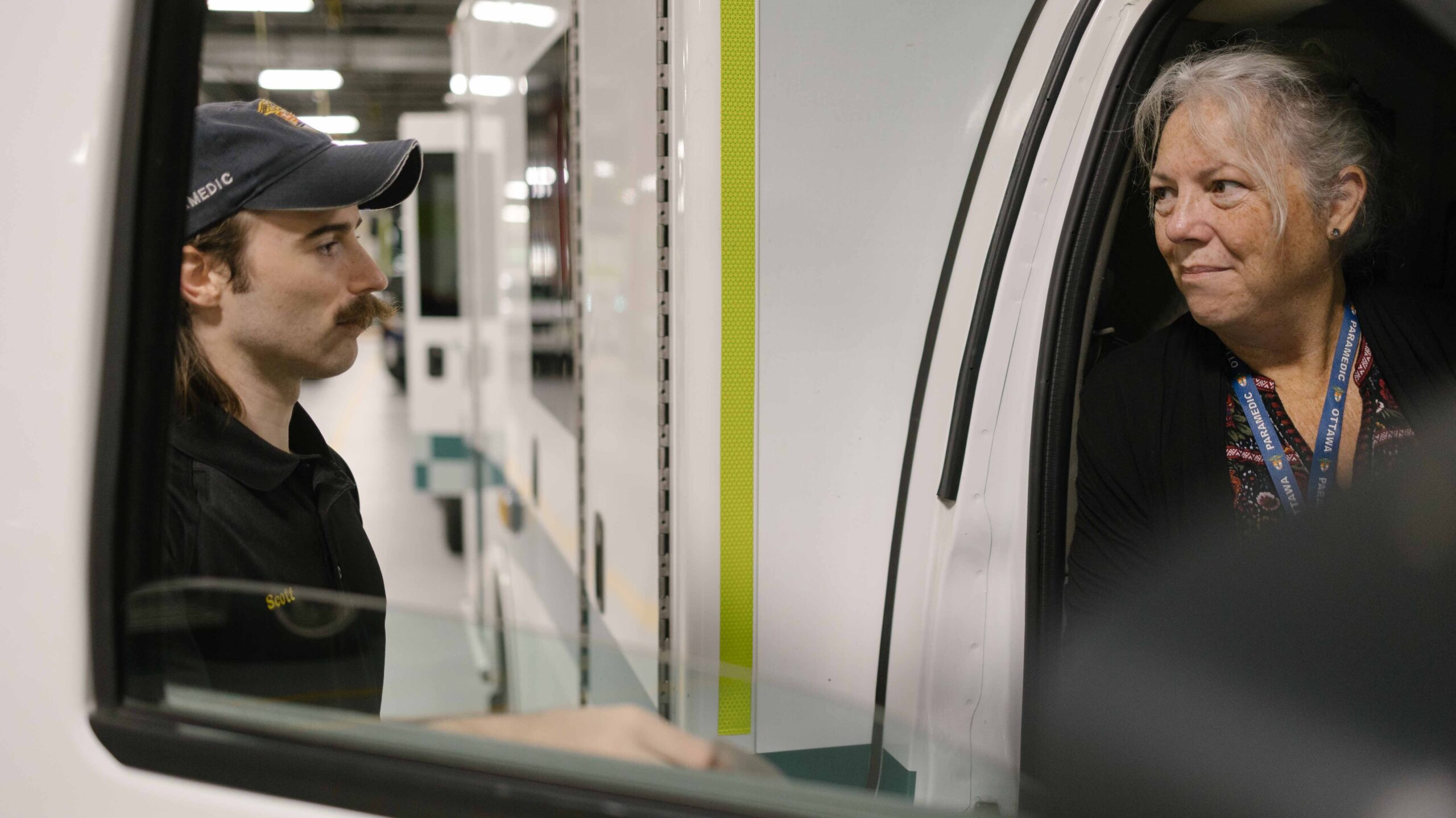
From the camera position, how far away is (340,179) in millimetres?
1362

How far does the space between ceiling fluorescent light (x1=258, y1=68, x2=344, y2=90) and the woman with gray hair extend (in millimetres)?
14648

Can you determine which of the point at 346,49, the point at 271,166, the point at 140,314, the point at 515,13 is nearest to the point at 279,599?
the point at 140,314

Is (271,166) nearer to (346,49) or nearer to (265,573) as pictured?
(265,573)

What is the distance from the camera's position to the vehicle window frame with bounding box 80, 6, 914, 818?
35.8 inches

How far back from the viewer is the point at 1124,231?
6.41ft

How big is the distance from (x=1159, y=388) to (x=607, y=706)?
43.0 inches

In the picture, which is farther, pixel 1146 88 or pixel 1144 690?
pixel 1146 88

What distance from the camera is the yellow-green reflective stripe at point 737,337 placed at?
1.59m

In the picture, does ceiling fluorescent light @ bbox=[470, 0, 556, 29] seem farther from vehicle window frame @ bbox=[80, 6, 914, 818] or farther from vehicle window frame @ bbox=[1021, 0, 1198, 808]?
vehicle window frame @ bbox=[80, 6, 914, 818]

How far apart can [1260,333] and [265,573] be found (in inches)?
55.5

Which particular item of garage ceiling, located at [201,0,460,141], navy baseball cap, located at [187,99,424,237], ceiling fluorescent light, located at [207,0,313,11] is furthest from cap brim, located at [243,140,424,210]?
garage ceiling, located at [201,0,460,141]

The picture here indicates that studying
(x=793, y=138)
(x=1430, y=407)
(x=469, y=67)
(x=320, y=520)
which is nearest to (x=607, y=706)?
(x=320, y=520)

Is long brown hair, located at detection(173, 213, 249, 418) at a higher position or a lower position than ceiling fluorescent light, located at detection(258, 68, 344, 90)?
lower

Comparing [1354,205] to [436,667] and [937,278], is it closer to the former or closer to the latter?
[937,278]
